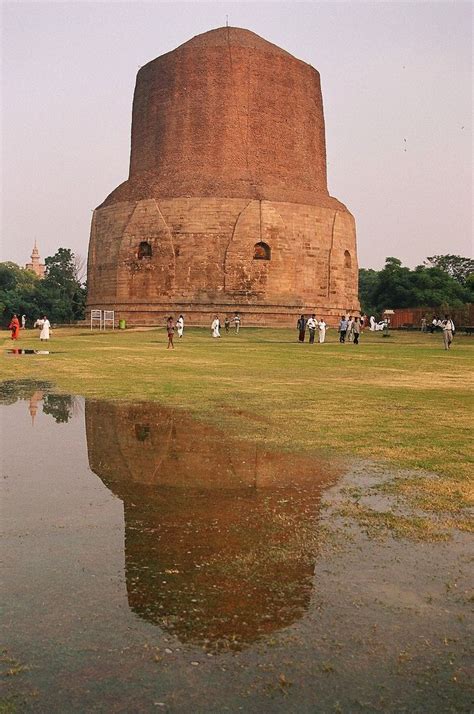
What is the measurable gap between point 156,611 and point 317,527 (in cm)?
126

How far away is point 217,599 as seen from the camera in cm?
269

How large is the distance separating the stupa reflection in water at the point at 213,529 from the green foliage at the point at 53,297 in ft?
130

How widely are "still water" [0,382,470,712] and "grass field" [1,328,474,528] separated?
77 centimetres

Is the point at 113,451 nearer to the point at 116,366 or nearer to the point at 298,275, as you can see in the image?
the point at 116,366

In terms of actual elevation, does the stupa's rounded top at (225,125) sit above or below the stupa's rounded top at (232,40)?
below

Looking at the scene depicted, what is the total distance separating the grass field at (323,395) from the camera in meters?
5.29

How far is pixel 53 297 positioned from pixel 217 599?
165ft

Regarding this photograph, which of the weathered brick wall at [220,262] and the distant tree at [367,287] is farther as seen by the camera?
the distant tree at [367,287]

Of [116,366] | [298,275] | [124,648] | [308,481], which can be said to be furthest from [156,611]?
[298,275]

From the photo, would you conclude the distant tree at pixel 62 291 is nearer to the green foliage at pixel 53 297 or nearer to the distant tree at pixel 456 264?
the green foliage at pixel 53 297

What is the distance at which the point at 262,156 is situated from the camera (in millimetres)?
33562

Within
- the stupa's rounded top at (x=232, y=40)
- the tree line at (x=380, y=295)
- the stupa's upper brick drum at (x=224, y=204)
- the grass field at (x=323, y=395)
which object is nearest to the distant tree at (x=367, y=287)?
the tree line at (x=380, y=295)

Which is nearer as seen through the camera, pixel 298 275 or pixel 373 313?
pixel 298 275

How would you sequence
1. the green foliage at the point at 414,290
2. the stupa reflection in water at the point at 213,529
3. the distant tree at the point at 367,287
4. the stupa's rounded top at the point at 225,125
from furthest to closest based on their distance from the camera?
the distant tree at the point at 367,287 → the green foliage at the point at 414,290 → the stupa's rounded top at the point at 225,125 → the stupa reflection in water at the point at 213,529
